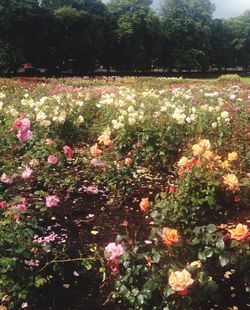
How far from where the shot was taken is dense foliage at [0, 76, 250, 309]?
8.68 feet

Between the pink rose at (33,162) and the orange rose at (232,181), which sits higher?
the orange rose at (232,181)

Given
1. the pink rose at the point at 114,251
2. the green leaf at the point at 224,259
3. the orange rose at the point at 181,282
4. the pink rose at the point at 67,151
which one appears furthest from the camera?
the pink rose at the point at 67,151

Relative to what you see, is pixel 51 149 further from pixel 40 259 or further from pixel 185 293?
pixel 185 293

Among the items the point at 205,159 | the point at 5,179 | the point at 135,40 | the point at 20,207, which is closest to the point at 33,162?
the point at 5,179

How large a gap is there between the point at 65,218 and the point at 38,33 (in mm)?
41092

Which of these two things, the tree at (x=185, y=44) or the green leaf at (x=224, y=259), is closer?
the green leaf at (x=224, y=259)

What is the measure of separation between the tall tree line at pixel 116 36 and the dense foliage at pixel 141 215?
34336 millimetres

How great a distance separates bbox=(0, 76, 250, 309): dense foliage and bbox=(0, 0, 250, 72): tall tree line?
34336mm

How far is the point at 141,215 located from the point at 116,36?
156ft

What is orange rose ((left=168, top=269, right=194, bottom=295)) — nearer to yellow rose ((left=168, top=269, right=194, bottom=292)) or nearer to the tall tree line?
yellow rose ((left=168, top=269, right=194, bottom=292))

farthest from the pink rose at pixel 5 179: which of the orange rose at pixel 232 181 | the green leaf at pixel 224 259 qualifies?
the green leaf at pixel 224 259

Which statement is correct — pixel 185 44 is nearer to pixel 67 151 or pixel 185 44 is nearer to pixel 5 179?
pixel 67 151

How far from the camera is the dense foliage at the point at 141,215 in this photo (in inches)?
104

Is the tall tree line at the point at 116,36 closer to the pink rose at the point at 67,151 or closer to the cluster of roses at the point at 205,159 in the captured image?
the pink rose at the point at 67,151
